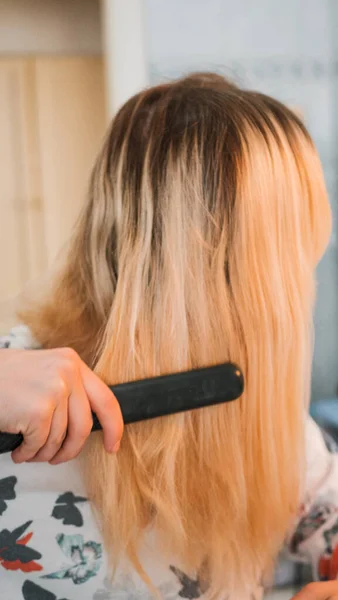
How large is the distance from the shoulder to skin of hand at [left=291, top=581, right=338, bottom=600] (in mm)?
274

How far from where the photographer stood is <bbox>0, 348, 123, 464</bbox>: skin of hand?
11.2 inches

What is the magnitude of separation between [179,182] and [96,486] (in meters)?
0.22

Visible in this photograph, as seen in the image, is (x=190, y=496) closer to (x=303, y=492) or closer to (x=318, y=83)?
(x=303, y=492)

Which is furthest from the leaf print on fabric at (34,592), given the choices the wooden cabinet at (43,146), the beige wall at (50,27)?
the beige wall at (50,27)

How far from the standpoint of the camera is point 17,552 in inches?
15.9

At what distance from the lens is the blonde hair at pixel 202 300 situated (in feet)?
1.32

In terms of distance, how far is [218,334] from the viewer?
41 cm

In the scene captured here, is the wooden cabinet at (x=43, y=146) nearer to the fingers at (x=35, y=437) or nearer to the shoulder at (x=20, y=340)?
the shoulder at (x=20, y=340)

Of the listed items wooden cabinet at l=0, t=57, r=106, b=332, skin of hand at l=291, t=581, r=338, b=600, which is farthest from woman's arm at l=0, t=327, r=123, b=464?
wooden cabinet at l=0, t=57, r=106, b=332

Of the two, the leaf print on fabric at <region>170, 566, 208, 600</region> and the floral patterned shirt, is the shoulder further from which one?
the leaf print on fabric at <region>170, 566, 208, 600</region>

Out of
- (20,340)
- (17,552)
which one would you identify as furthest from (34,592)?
(20,340)

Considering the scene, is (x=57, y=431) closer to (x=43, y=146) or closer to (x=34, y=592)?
(x=34, y=592)

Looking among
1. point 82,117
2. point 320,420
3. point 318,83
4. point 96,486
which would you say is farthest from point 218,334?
point 82,117

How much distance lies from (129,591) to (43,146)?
→ 90cm
